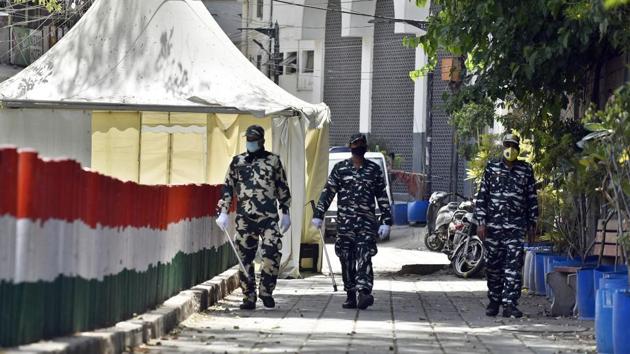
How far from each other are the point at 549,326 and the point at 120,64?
828 centimetres

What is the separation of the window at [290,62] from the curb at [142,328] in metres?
38.7

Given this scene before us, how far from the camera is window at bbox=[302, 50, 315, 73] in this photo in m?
54.2

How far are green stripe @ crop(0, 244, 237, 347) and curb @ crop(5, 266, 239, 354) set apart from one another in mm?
70

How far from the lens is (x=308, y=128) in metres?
20.2

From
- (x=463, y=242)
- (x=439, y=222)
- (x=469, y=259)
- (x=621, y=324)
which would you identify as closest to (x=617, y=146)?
(x=621, y=324)

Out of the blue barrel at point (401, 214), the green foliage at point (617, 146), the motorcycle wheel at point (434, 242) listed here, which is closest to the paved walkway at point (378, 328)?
the green foliage at point (617, 146)

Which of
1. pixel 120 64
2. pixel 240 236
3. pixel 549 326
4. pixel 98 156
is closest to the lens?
pixel 549 326

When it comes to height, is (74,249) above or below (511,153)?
below

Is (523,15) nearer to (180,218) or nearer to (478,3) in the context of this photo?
(478,3)

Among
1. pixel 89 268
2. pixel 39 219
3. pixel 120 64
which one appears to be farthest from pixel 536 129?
pixel 39 219

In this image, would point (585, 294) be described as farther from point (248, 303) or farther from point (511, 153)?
point (248, 303)

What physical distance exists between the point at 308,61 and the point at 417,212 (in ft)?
51.2

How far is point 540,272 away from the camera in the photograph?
688 inches

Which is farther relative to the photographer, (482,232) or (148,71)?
(148,71)
